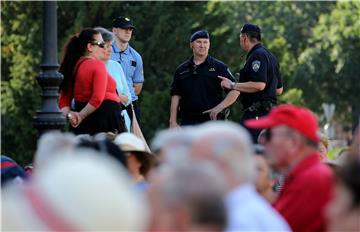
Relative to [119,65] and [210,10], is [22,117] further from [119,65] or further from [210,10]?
[119,65]

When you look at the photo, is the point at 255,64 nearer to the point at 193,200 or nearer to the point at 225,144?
the point at 225,144

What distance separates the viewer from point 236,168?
203 inches

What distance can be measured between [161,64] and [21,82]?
368 centimetres

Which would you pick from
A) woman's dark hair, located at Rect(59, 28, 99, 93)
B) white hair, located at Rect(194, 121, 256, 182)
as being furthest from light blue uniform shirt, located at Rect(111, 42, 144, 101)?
white hair, located at Rect(194, 121, 256, 182)

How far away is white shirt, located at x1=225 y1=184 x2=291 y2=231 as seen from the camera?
5.28 m

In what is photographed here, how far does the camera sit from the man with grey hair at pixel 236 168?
→ 16.5 ft

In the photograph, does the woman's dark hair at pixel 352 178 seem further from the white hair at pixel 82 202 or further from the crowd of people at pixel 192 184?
the white hair at pixel 82 202

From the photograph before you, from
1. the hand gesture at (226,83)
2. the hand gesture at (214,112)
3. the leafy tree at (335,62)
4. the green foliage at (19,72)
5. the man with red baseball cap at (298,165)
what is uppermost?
the man with red baseball cap at (298,165)

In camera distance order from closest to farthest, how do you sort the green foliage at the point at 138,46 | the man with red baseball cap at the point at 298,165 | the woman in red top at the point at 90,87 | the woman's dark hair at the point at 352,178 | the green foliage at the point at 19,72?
the woman's dark hair at the point at 352,178
the man with red baseball cap at the point at 298,165
the woman in red top at the point at 90,87
the green foliage at the point at 19,72
the green foliage at the point at 138,46

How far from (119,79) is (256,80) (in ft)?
4.62

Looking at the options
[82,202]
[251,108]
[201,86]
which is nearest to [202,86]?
[201,86]

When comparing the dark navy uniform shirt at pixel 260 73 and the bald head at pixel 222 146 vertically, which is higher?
the bald head at pixel 222 146

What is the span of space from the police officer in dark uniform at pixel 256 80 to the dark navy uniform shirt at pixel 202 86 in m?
0.24

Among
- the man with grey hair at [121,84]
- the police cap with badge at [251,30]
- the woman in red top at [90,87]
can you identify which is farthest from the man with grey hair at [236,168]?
the police cap with badge at [251,30]
